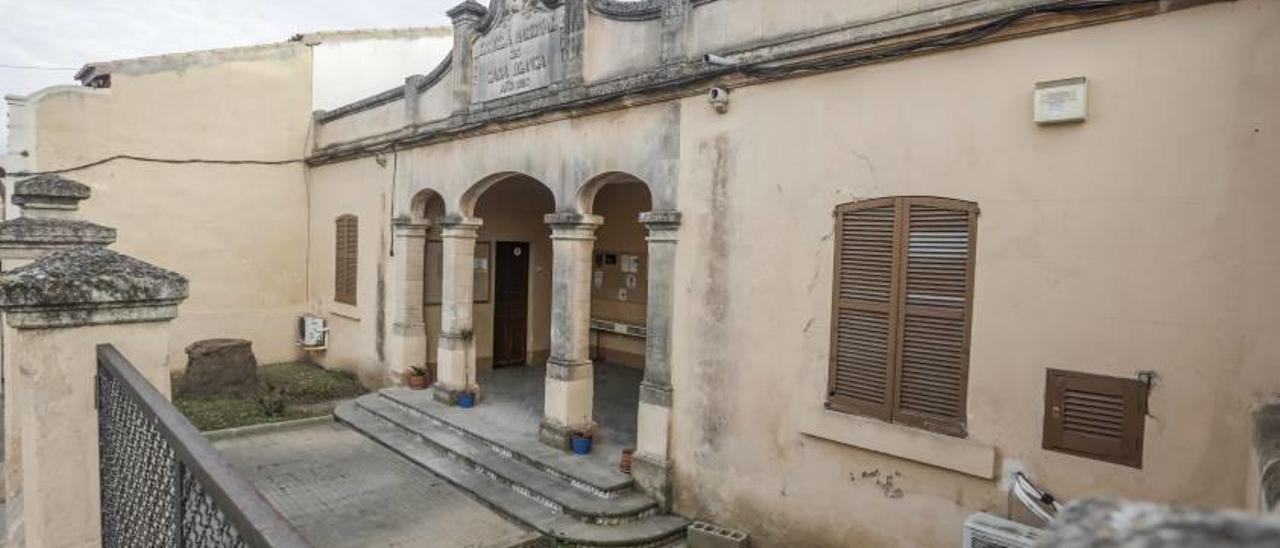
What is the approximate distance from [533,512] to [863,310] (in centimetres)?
371

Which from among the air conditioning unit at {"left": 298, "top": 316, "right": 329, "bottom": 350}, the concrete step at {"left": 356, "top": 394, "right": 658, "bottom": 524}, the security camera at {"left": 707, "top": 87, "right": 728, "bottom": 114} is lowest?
the concrete step at {"left": 356, "top": 394, "right": 658, "bottom": 524}

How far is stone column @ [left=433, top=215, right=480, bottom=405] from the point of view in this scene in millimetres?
9953

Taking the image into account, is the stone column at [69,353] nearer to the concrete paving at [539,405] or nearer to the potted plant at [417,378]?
the concrete paving at [539,405]

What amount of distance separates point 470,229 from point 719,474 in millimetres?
5376

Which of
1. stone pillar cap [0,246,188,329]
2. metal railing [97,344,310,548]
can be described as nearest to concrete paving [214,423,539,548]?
metal railing [97,344,310,548]

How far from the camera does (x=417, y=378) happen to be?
425 inches

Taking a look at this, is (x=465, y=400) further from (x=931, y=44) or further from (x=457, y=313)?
(x=931, y=44)

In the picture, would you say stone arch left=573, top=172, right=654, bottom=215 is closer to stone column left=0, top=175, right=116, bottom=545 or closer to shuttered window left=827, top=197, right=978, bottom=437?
shuttered window left=827, top=197, right=978, bottom=437

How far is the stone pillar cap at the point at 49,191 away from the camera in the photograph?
4.59 m

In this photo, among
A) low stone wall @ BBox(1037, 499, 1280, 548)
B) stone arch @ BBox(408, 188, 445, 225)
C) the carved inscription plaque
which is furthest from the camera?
stone arch @ BBox(408, 188, 445, 225)

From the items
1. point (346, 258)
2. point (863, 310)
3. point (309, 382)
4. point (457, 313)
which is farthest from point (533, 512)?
point (346, 258)

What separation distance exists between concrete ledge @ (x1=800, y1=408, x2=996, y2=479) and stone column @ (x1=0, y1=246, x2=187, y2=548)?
14.8 feet

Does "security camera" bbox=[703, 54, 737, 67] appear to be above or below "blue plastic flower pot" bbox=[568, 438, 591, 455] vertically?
above

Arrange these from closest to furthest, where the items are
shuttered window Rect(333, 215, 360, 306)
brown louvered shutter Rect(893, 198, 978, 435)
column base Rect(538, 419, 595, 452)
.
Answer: brown louvered shutter Rect(893, 198, 978, 435) < column base Rect(538, 419, 595, 452) < shuttered window Rect(333, 215, 360, 306)
